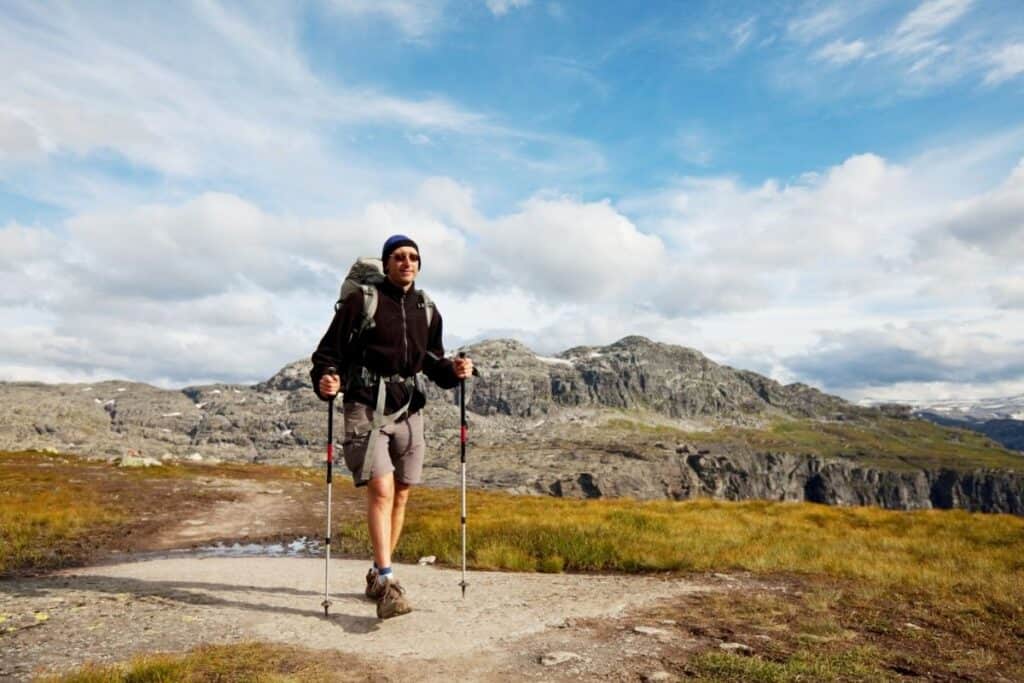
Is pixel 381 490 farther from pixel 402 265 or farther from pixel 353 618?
pixel 402 265

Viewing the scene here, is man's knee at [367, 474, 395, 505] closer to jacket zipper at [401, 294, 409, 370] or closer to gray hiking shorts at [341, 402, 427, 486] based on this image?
gray hiking shorts at [341, 402, 427, 486]

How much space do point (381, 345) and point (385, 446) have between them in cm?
120

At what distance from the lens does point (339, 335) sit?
291 inches

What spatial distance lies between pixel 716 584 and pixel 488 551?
12.8 feet

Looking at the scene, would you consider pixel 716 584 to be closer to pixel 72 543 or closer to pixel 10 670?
pixel 10 670

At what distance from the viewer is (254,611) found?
7.18m

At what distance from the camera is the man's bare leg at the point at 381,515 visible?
707cm

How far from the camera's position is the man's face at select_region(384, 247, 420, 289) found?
25.2 ft

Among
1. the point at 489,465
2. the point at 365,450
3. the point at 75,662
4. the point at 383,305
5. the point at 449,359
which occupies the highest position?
the point at 383,305

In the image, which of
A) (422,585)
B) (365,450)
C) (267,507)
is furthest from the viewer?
(267,507)

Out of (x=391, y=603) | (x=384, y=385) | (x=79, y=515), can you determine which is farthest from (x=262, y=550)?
(x=384, y=385)

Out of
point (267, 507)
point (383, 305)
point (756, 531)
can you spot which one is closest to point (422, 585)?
point (383, 305)

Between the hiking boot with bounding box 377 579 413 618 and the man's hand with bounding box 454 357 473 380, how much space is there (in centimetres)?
259

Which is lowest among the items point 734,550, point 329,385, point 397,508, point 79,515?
point 79,515
